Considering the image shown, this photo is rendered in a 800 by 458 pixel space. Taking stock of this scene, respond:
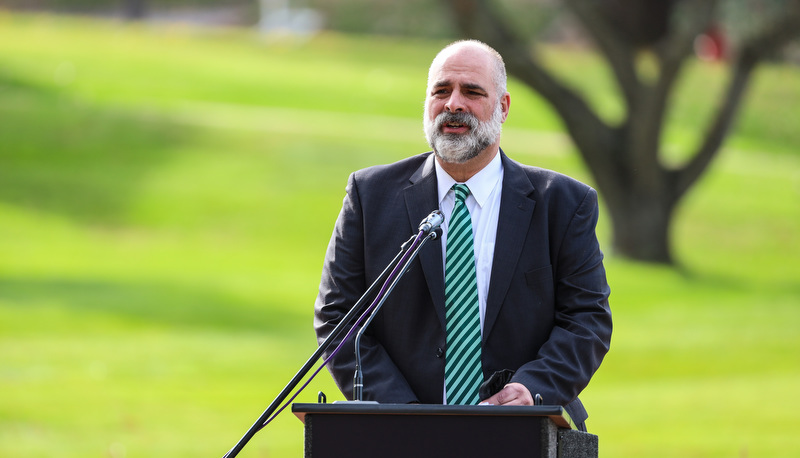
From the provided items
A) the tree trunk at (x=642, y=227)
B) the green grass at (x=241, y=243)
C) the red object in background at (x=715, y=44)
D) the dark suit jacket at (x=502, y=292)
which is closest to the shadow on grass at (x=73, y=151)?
the green grass at (x=241, y=243)

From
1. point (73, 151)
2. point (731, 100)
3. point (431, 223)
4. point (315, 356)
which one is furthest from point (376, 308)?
point (73, 151)

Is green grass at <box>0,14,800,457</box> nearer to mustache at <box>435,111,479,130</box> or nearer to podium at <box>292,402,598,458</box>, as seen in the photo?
mustache at <box>435,111,479,130</box>

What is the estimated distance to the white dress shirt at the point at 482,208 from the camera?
447 centimetres

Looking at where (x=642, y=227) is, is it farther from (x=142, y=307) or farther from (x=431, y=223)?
(x=431, y=223)

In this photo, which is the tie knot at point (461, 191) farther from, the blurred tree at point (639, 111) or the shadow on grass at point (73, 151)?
the shadow on grass at point (73, 151)

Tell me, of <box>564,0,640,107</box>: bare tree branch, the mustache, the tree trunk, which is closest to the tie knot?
the mustache

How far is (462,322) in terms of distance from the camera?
4414 mm

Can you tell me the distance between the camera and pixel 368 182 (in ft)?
15.4

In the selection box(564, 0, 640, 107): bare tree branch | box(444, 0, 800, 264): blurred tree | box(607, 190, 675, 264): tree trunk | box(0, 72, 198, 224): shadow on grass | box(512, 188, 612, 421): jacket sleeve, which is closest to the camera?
box(512, 188, 612, 421): jacket sleeve

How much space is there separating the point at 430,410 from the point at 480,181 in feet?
3.95

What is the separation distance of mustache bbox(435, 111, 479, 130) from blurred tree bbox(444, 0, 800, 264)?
1499 centimetres

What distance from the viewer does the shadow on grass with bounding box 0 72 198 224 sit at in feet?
81.4

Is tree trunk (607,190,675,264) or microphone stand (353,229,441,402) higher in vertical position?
tree trunk (607,190,675,264)

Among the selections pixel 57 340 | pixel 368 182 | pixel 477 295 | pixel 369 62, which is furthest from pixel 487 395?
pixel 369 62
